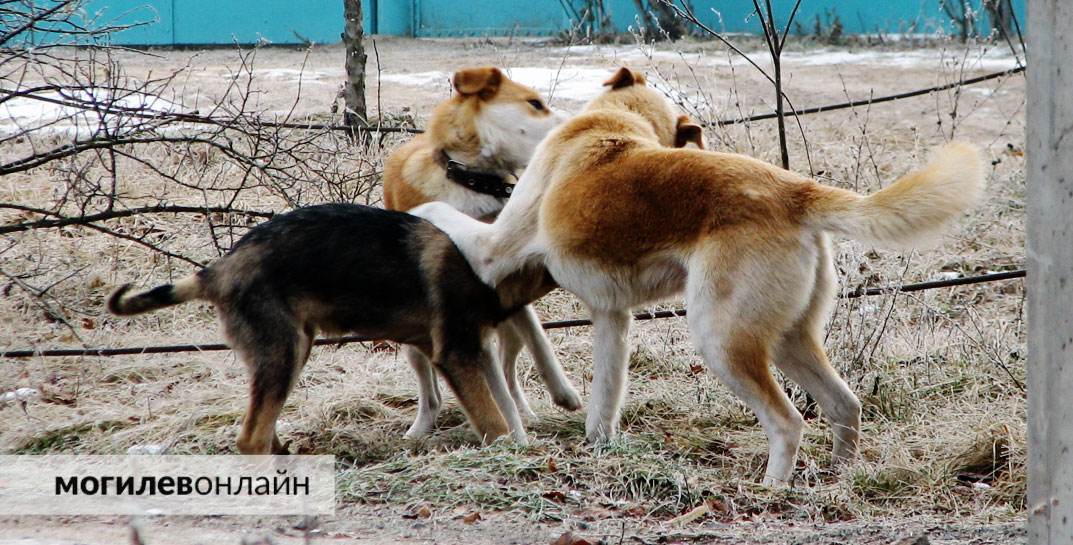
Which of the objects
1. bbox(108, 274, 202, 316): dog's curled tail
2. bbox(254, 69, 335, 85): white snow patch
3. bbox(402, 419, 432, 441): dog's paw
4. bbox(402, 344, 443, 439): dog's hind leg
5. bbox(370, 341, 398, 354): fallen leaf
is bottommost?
bbox(370, 341, 398, 354): fallen leaf

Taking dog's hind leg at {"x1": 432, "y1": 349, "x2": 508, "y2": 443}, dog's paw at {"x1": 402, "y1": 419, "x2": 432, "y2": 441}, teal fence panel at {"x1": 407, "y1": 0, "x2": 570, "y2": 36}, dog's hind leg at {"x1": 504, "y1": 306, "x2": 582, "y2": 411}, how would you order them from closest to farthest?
dog's hind leg at {"x1": 432, "y1": 349, "x2": 508, "y2": 443} < dog's hind leg at {"x1": 504, "y1": 306, "x2": 582, "y2": 411} < dog's paw at {"x1": 402, "y1": 419, "x2": 432, "y2": 441} < teal fence panel at {"x1": 407, "y1": 0, "x2": 570, "y2": 36}

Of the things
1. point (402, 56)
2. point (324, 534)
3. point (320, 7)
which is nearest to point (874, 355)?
point (324, 534)

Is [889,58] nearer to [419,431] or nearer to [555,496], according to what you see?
[419,431]

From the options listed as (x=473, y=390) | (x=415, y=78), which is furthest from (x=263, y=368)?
(x=415, y=78)

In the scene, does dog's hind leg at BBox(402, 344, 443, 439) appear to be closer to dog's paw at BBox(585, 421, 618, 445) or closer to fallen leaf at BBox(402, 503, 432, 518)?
dog's paw at BBox(585, 421, 618, 445)

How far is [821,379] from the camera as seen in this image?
4.64m

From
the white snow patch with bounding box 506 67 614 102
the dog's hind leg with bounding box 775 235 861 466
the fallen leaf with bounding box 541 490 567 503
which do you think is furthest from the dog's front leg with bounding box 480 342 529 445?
the white snow patch with bounding box 506 67 614 102

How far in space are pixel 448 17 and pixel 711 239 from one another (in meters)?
17.0

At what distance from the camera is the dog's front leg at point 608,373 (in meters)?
4.84

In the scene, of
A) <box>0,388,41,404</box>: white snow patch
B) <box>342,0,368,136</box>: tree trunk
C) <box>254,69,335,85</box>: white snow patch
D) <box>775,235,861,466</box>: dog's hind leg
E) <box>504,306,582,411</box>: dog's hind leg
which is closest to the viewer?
<box>775,235,861,466</box>: dog's hind leg

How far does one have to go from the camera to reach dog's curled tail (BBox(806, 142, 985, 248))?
12.8ft

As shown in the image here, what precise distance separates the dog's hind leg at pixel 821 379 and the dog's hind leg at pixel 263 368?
6.29 feet

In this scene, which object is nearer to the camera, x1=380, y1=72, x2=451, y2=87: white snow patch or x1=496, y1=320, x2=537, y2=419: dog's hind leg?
x1=496, y1=320, x2=537, y2=419: dog's hind leg

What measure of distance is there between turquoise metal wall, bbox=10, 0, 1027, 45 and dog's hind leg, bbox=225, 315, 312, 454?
50.0 ft
